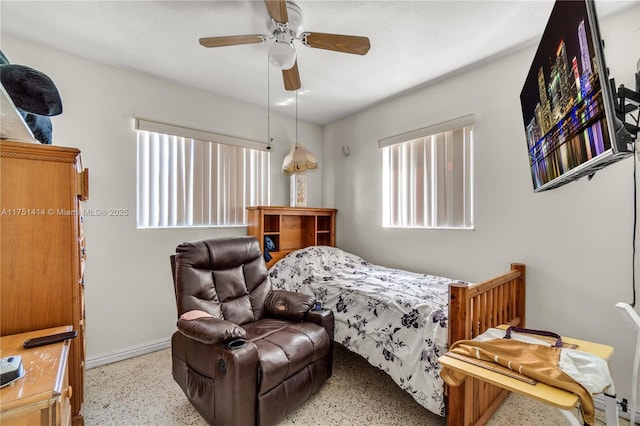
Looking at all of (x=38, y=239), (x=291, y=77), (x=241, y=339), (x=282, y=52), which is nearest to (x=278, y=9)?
(x=282, y=52)

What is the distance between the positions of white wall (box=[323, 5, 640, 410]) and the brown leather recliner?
1442 mm

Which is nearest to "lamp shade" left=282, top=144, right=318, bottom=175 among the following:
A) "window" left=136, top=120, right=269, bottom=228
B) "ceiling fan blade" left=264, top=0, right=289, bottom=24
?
"window" left=136, top=120, right=269, bottom=228

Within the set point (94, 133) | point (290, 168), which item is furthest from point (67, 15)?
point (290, 168)

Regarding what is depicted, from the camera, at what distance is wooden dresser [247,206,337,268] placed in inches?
129

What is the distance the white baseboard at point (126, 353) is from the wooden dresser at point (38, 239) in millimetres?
1323

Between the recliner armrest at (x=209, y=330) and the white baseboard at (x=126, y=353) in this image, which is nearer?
the recliner armrest at (x=209, y=330)

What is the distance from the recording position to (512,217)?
2375 millimetres

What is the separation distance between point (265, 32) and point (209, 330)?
2.07 m

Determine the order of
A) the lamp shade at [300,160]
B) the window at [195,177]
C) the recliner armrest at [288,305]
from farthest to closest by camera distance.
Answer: the lamp shade at [300,160], the window at [195,177], the recliner armrest at [288,305]

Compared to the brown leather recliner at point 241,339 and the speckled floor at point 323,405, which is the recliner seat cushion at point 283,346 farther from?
the speckled floor at point 323,405

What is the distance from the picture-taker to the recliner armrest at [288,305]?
2166mm

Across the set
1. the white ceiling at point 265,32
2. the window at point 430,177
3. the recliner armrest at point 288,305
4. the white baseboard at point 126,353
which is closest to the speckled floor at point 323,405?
the white baseboard at point 126,353

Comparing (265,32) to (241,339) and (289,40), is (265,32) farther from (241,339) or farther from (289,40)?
(241,339)

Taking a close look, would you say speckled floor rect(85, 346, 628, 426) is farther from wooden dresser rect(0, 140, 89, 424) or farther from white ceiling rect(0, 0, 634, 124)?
white ceiling rect(0, 0, 634, 124)
